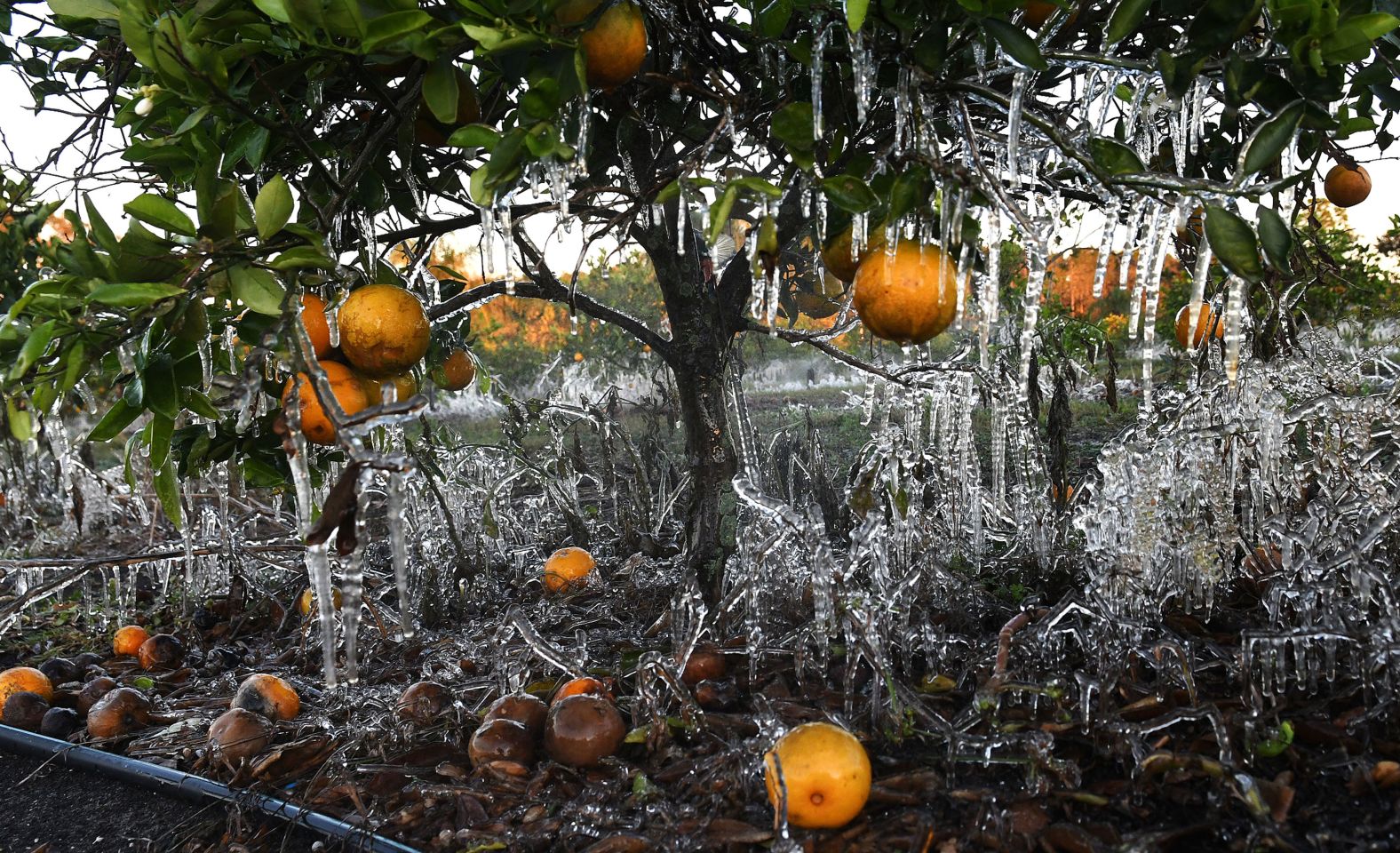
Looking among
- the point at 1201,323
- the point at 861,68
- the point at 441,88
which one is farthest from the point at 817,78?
the point at 1201,323

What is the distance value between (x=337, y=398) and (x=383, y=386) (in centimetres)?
7

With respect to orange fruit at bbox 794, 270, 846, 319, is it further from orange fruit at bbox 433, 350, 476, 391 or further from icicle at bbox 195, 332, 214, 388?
icicle at bbox 195, 332, 214, 388

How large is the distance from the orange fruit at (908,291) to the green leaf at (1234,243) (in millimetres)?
321

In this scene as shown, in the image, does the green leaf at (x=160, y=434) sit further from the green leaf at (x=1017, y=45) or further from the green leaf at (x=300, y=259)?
the green leaf at (x=1017, y=45)

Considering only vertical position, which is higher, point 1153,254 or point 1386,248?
point 1386,248

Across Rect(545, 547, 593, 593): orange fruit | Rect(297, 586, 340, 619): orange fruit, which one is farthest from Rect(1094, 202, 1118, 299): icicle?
Rect(297, 586, 340, 619): orange fruit

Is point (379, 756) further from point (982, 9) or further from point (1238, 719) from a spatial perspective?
point (982, 9)

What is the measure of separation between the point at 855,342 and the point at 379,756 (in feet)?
23.8

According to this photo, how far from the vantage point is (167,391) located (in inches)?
54.0

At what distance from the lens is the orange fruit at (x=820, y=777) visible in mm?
1396

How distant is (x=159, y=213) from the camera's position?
120 cm

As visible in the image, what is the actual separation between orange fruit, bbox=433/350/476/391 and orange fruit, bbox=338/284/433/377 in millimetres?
695

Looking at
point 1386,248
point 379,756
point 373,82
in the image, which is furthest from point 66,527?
point 1386,248

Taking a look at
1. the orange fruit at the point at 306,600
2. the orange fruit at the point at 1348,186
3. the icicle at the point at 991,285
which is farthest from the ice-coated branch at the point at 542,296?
the orange fruit at the point at 1348,186
